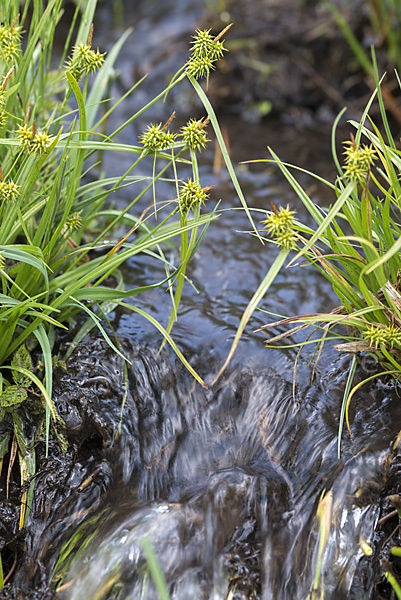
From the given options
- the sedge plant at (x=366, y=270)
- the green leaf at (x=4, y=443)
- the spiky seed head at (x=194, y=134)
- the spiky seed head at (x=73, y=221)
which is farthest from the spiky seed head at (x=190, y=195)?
the green leaf at (x=4, y=443)

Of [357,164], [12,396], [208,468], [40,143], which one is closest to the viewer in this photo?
[357,164]

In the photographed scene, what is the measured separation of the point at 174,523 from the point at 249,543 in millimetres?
271

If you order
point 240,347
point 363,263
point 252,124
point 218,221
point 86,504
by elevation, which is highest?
point 252,124

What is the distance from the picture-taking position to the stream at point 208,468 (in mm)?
1904

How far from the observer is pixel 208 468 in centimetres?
225

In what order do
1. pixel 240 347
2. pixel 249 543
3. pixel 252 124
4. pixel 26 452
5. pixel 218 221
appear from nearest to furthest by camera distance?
pixel 249 543 < pixel 26 452 < pixel 240 347 < pixel 218 221 < pixel 252 124

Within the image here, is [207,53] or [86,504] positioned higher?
[207,53]

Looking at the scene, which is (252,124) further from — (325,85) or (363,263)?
(363,263)

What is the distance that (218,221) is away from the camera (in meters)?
3.55

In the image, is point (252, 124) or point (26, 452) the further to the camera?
point (252, 124)

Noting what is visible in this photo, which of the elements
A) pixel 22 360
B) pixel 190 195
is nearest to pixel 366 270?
pixel 190 195

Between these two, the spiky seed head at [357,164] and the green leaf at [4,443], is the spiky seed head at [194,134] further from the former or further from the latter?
the green leaf at [4,443]

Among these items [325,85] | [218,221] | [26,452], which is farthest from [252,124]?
[26,452]

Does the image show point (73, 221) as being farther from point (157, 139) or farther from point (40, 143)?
point (157, 139)
